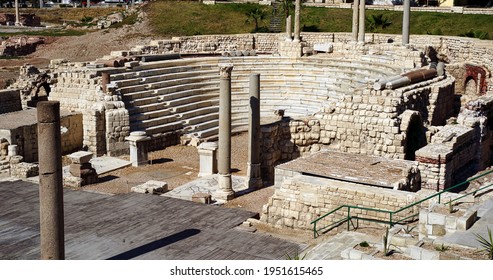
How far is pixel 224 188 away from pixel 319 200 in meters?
4.77

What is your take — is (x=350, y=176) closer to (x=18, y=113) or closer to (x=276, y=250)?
(x=276, y=250)

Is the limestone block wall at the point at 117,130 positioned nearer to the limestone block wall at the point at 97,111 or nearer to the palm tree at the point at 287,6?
the limestone block wall at the point at 97,111

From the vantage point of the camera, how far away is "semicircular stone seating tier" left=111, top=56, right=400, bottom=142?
30.4m

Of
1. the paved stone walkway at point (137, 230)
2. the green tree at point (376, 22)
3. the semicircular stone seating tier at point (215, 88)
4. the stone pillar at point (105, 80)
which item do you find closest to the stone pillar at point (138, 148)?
the semicircular stone seating tier at point (215, 88)

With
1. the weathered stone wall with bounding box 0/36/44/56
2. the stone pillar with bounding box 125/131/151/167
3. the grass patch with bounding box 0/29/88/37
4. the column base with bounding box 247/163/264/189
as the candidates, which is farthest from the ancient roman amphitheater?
the grass patch with bounding box 0/29/88/37

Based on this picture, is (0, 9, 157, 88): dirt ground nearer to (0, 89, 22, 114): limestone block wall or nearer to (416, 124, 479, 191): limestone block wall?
(0, 89, 22, 114): limestone block wall

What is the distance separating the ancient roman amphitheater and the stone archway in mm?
52

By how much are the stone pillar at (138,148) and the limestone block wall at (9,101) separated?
7123mm

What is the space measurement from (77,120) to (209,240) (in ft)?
43.0

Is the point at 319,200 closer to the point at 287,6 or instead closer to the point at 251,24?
the point at 287,6

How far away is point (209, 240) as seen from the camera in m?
17.2

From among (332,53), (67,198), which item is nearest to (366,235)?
(67,198)

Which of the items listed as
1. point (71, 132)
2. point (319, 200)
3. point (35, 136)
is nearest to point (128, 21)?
point (71, 132)
